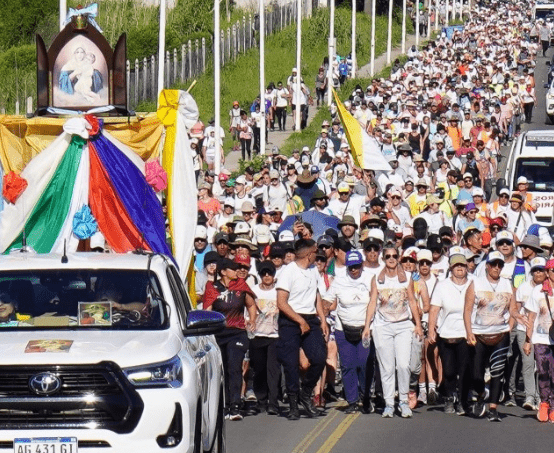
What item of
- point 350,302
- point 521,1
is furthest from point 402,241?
point 521,1

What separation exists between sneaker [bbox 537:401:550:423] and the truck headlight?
763 cm

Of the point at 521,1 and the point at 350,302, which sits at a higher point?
the point at 521,1

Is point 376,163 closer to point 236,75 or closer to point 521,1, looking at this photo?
point 236,75

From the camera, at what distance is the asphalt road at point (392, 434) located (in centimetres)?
1588

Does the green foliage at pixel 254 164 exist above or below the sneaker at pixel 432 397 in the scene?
above

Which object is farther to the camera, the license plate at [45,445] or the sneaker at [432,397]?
the sneaker at [432,397]

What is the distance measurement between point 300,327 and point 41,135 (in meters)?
3.32

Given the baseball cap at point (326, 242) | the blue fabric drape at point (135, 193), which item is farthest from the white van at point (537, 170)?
the blue fabric drape at point (135, 193)

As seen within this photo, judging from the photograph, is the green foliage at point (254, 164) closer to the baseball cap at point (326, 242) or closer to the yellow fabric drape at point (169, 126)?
the baseball cap at point (326, 242)

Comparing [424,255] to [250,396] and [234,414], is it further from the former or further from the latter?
[234,414]

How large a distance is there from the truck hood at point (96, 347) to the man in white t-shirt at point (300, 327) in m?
6.52

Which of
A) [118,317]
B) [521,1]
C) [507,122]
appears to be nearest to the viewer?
[118,317]

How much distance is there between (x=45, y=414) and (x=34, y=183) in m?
7.14

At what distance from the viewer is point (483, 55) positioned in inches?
2699
